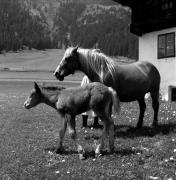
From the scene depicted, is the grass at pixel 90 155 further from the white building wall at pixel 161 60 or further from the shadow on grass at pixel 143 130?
the white building wall at pixel 161 60

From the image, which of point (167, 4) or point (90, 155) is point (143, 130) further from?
point (167, 4)

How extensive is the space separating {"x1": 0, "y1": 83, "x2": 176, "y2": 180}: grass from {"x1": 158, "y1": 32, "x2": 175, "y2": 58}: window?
12.4 m

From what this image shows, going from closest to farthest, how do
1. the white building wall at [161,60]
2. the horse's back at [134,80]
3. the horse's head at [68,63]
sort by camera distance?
the horse's head at [68,63]
the horse's back at [134,80]
the white building wall at [161,60]

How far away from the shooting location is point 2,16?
18650cm

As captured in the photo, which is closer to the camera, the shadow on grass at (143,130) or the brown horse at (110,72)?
the brown horse at (110,72)

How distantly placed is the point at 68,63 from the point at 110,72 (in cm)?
125

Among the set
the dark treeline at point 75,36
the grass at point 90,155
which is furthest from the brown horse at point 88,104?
the dark treeline at point 75,36

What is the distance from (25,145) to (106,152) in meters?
2.49

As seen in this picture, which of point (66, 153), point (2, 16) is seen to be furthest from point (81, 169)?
point (2, 16)

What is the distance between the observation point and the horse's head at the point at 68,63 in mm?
10871

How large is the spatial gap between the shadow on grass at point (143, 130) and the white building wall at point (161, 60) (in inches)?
522

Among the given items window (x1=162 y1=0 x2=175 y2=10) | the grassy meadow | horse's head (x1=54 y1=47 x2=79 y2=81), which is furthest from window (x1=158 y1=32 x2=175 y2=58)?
horse's head (x1=54 y1=47 x2=79 y2=81)

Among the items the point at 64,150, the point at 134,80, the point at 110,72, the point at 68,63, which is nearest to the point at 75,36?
the point at 134,80

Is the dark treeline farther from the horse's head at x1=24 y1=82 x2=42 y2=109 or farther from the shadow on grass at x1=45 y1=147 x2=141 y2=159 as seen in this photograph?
the horse's head at x1=24 y1=82 x2=42 y2=109
